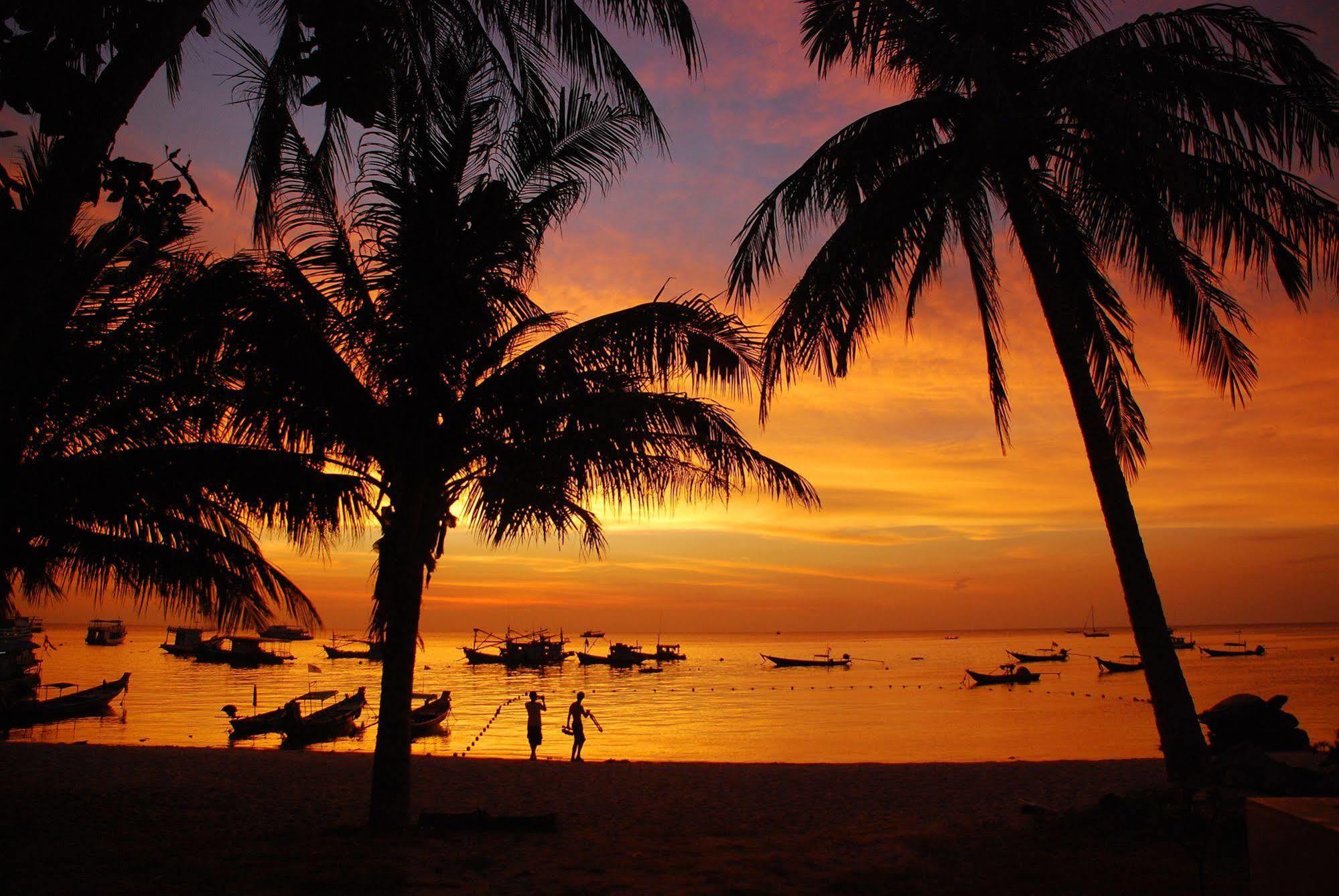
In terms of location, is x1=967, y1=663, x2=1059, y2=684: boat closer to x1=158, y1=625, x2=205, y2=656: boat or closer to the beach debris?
the beach debris

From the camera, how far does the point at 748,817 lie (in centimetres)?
1185

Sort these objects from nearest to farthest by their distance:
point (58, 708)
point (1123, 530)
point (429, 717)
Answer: point (1123, 530), point (429, 717), point (58, 708)

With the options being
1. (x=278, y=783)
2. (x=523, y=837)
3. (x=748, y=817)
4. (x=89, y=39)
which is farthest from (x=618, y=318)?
(x=278, y=783)

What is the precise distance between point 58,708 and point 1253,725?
3625 centimetres

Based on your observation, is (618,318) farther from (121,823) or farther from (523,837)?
(121,823)

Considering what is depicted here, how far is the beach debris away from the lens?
9.65 m

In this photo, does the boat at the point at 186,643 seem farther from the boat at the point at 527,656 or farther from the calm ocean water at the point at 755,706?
the boat at the point at 527,656

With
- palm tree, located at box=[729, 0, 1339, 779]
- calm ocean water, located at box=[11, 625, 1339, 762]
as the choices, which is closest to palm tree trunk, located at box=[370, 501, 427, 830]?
palm tree, located at box=[729, 0, 1339, 779]

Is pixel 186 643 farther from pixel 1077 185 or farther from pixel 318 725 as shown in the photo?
pixel 1077 185

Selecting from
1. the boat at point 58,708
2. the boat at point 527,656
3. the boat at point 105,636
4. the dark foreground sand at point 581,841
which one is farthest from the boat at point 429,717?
the boat at point 105,636

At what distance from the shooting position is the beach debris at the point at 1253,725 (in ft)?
31.7

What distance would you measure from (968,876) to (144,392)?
30.5ft

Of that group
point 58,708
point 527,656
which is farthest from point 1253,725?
point 527,656

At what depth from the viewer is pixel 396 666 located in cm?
830
